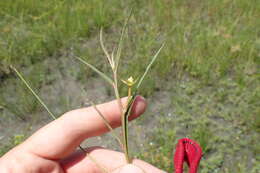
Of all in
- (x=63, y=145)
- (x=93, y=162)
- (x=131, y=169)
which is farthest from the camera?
(x=93, y=162)

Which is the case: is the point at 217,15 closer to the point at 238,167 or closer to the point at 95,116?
the point at 238,167

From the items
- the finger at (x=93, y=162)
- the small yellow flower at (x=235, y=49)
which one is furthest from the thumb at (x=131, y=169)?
the small yellow flower at (x=235, y=49)

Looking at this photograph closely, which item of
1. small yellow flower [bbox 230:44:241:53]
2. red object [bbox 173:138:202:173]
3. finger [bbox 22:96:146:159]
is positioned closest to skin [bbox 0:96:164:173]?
finger [bbox 22:96:146:159]

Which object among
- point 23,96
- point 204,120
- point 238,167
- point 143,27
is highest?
point 143,27

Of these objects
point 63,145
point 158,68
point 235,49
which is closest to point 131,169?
point 63,145

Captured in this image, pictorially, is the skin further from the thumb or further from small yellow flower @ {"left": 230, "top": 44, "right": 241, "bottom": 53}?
small yellow flower @ {"left": 230, "top": 44, "right": 241, "bottom": 53}

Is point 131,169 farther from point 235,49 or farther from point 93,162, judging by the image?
point 235,49

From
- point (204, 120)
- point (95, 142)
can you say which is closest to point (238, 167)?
point (204, 120)
